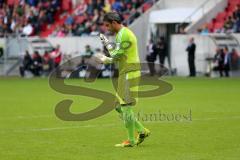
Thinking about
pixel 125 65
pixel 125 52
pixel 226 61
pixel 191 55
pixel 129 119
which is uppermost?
pixel 125 52

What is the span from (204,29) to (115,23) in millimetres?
27983

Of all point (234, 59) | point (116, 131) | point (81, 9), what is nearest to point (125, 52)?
point (116, 131)

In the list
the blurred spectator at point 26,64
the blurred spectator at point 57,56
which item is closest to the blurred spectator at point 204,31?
the blurred spectator at point 57,56

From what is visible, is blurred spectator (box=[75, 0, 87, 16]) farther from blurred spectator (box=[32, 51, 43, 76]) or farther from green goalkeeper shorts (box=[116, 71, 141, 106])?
green goalkeeper shorts (box=[116, 71, 141, 106])

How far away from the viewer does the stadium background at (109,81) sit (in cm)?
1248

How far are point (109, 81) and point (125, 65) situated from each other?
22.4 metres

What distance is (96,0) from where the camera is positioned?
44969mm

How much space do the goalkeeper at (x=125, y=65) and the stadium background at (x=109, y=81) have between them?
1.70 ft

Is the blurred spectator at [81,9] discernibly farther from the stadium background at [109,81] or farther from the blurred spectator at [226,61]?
the blurred spectator at [226,61]

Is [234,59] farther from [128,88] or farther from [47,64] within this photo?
[128,88]

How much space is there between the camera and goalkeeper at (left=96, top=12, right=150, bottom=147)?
1222 cm

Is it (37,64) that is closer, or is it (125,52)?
(125,52)

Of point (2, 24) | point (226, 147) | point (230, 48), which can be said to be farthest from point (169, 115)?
point (2, 24)

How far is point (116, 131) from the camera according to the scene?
49.0ft
